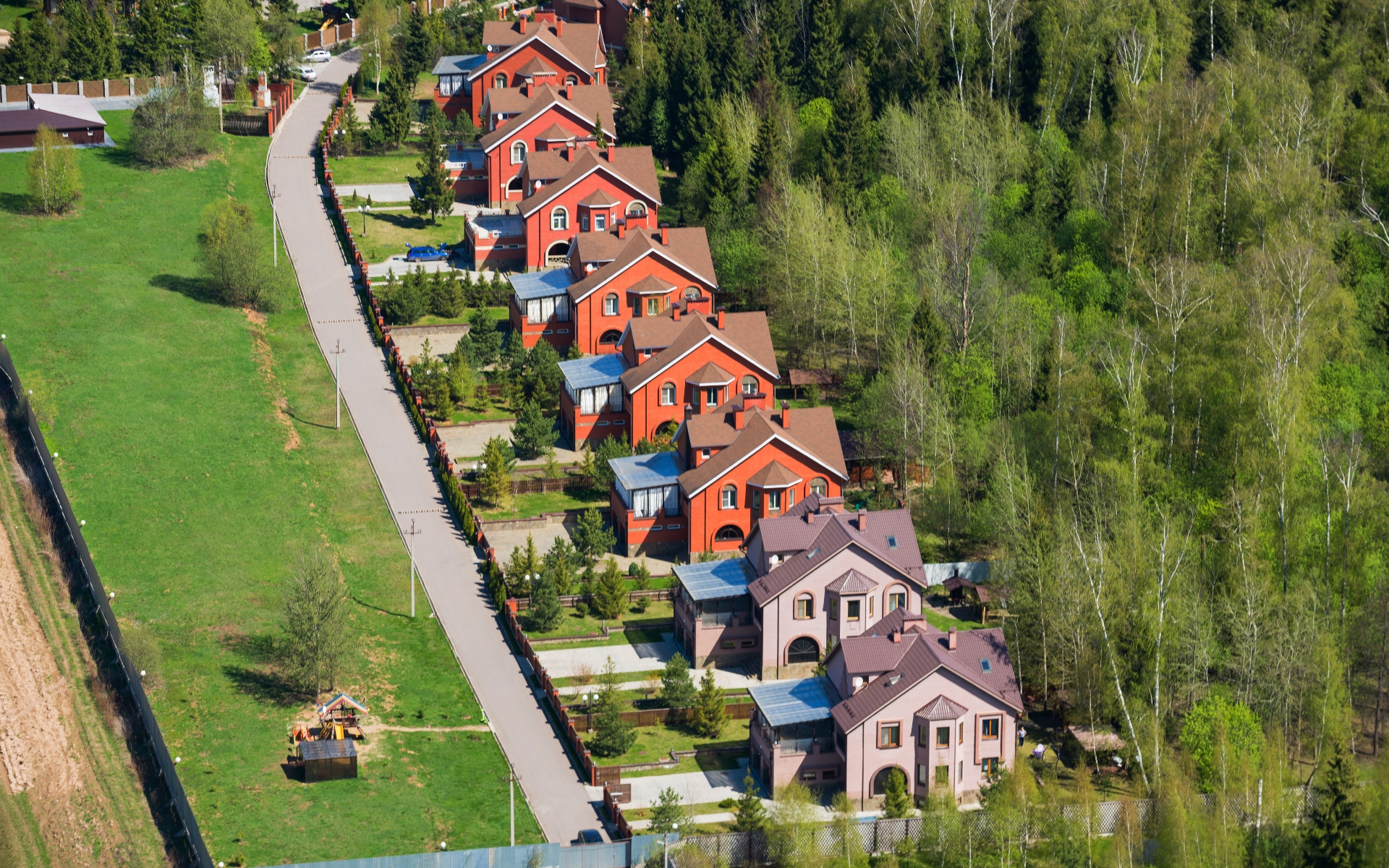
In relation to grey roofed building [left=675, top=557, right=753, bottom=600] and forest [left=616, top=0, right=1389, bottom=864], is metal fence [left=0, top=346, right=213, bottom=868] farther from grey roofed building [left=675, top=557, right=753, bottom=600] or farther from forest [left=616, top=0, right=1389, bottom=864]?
forest [left=616, top=0, right=1389, bottom=864]

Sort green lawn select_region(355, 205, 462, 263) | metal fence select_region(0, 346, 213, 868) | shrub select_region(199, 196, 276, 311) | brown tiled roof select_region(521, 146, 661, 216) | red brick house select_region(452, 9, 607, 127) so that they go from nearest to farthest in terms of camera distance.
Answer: metal fence select_region(0, 346, 213, 868) < shrub select_region(199, 196, 276, 311) < brown tiled roof select_region(521, 146, 661, 216) < green lawn select_region(355, 205, 462, 263) < red brick house select_region(452, 9, 607, 127)

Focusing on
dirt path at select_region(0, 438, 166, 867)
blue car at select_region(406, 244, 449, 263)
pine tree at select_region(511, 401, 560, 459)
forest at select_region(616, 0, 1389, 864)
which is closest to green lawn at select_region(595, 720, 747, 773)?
forest at select_region(616, 0, 1389, 864)

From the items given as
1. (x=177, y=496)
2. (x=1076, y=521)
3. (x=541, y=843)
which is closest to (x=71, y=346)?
(x=177, y=496)

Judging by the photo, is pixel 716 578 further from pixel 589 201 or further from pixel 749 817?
pixel 589 201

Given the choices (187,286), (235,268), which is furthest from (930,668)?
(187,286)

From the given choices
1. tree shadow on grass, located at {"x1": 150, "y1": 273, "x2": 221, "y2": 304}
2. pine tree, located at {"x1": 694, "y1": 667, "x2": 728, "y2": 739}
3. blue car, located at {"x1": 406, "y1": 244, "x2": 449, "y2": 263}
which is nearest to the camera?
pine tree, located at {"x1": 694, "y1": 667, "x2": 728, "y2": 739}

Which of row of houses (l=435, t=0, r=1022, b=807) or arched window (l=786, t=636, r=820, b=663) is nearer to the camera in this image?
row of houses (l=435, t=0, r=1022, b=807)
